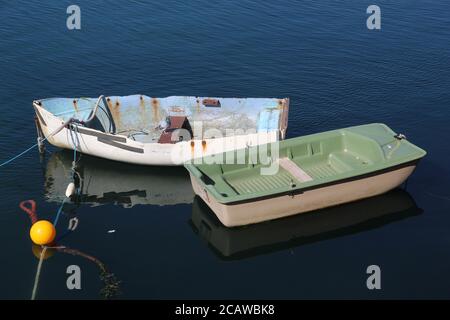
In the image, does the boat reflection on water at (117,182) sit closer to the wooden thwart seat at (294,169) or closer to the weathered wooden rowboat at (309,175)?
the weathered wooden rowboat at (309,175)

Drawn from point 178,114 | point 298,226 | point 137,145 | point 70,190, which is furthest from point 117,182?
point 298,226

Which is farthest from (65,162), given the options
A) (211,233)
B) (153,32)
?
(153,32)

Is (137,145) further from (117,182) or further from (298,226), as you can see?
(298,226)

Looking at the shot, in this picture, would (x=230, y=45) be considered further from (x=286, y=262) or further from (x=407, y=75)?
(x=286, y=262)

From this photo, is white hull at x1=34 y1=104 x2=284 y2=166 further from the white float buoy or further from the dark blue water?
the white float buoy

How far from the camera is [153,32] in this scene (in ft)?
121

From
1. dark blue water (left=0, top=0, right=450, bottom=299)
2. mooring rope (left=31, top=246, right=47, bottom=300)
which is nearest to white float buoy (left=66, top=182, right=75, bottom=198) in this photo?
dark blue water (left=0, top=0, right=450, bottom=299)

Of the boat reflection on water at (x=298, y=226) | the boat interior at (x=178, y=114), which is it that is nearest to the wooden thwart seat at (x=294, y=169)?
the boat reflection on water at (x=298, y=226)

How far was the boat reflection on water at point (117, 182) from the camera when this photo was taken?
2305 cm

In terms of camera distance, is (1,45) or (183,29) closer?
(1,45)

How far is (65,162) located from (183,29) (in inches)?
602

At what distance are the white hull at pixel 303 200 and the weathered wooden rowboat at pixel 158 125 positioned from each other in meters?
2.36
